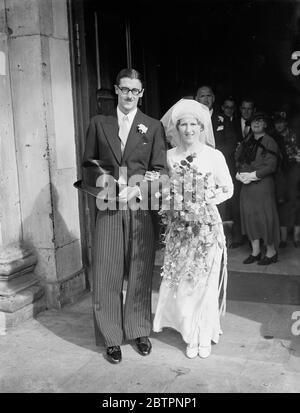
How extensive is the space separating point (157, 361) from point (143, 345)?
0.20 m

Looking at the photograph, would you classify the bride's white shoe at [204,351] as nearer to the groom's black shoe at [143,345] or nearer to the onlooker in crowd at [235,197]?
the groom's black shoe at [143,345]

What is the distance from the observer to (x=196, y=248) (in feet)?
13.0

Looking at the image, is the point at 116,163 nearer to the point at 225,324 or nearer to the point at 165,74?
the point at 225,324

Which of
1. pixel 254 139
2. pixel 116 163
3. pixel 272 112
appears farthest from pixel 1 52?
pixel 272 112

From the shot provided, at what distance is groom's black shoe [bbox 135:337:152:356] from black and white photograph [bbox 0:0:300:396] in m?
0.01

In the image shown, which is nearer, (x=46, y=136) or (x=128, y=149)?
(x=128, y=149)

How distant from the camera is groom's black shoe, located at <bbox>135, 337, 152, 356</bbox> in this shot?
4.05 meters

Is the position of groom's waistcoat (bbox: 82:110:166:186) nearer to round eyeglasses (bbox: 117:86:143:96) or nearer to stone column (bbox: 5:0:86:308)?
round eyeglasses (bbox: 117:86:143:96)

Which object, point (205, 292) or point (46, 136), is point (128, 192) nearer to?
point (205, 292)

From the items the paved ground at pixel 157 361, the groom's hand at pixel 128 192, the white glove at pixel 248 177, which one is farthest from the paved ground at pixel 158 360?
the white glove at pixel 248 177

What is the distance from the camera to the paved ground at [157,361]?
3559mm

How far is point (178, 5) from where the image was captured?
7.80m

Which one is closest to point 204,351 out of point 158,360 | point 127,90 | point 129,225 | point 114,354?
point 158,360

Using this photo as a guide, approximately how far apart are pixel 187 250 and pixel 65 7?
8.39ft
